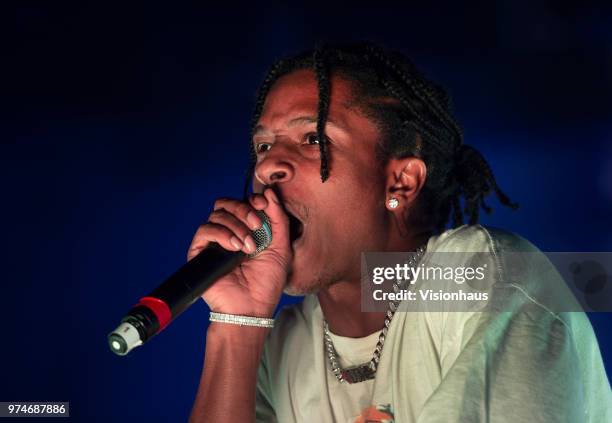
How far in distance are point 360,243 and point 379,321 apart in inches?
8.4

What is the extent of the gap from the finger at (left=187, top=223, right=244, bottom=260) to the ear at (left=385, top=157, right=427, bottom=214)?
0.51 metres

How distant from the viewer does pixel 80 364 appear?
2236 mm

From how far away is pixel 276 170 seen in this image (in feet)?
5.31

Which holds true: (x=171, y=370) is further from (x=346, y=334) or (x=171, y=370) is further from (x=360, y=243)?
(x=360, y=243)

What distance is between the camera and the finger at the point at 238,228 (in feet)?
4.65

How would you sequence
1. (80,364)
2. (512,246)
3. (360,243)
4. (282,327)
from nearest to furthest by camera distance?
(512,246) < (360,243) < (282,327) < (80,364)

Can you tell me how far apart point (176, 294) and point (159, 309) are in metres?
0.06

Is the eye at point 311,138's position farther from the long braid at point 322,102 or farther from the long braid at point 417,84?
the long braid at point 417,84

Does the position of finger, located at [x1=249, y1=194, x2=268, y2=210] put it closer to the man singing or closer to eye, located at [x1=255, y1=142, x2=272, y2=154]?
the man singing

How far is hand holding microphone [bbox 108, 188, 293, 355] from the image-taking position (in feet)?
3.83

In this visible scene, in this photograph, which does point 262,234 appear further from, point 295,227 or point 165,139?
point 165,139

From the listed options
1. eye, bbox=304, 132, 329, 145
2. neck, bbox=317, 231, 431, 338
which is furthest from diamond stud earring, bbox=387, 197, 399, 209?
eye, bbox=304, 132, 329, 145

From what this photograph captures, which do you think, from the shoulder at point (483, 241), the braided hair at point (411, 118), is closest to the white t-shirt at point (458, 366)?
the shoulder at point (483, 241)

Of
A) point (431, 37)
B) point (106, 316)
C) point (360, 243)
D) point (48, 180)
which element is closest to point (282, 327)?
point (360, 243)
